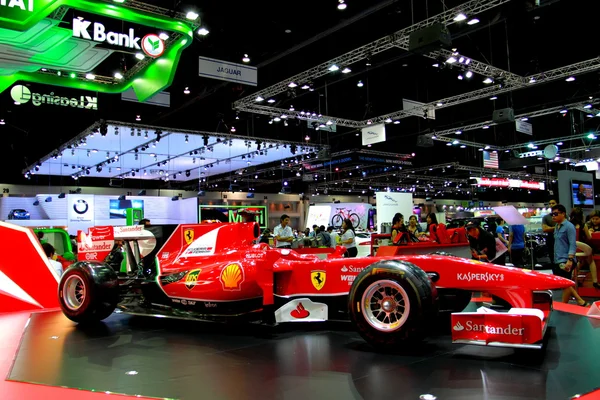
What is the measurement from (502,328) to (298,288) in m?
2.05

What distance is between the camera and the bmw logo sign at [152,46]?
9086mm

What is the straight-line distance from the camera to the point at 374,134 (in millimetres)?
18203

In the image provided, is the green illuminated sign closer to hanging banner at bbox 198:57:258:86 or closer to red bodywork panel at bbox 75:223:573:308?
hanging banner at bbox 198:57:258:86

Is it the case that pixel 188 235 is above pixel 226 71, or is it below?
below

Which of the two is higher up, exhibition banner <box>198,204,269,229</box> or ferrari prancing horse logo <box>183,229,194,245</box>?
exhibition banner <box>198,204,269,229</box>

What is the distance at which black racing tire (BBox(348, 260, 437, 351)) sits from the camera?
147 inches

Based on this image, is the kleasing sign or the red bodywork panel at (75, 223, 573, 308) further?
the kleasing sign

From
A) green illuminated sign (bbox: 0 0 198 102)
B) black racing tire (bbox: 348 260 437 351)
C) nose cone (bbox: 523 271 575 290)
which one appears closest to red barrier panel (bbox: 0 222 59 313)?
green illuminated sign (bbox: 0 0 198 102)

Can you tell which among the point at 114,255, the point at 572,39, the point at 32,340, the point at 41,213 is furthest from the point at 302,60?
the point at 41,213

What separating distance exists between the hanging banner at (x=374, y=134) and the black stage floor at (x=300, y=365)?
526 inches

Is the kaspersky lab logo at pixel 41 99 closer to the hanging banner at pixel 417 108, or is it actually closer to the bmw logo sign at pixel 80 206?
the bmw logo sign at pixel 80 206

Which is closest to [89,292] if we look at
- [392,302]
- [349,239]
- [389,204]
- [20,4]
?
[392,302]

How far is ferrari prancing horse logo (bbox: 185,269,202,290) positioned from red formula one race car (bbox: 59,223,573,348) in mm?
16

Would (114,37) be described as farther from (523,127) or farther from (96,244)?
(523,127)
